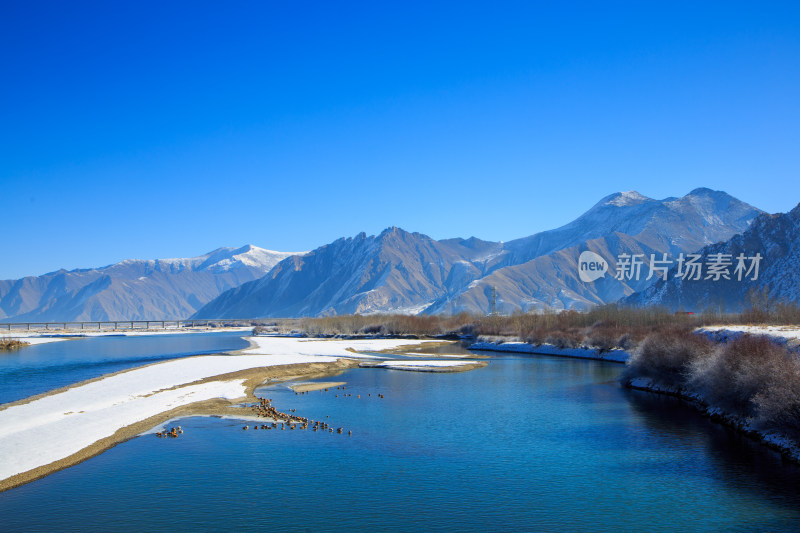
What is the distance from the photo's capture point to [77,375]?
184 feet

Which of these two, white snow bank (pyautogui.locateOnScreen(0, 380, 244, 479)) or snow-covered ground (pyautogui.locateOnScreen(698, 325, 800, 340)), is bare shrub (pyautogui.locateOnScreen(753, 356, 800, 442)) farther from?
white snow bank (pyautogui.locateOnScreen(0, 380, 244, 479))

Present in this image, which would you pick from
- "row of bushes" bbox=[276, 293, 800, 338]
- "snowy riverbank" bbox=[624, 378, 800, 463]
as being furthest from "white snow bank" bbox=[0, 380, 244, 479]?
"row of bushes" bbox=[276, 293, 800, 338]

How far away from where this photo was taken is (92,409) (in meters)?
32.8

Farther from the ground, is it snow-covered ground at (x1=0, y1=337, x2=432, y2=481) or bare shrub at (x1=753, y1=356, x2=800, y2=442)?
bare shrub at (x1=753, y1=356, x2=800, y2=442)

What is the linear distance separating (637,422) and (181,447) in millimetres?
24917

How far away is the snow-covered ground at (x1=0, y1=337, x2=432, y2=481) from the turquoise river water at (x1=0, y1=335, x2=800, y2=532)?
2.19 m

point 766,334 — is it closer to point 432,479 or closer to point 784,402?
point 784,402

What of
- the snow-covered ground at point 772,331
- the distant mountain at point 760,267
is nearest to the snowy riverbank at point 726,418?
the snow-covered ground at point 772,331

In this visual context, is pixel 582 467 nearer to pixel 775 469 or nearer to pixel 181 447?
pixel 775 469

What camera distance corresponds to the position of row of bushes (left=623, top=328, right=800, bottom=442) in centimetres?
2522

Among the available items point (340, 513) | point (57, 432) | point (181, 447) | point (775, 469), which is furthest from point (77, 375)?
point (775, 469)

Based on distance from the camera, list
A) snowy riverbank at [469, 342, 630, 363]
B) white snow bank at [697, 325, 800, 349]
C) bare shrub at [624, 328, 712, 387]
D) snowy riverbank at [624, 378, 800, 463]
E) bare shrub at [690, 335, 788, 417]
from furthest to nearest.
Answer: snowy riverbank at [469, 342, 630, 363] → bare shrub at [624, 328, 712, 387] → white snow bank at [697, 325, 800, 349] → bare shrub at [690, 335, 788, 417] → snowy riverbank at [624, 378, 800, 463]

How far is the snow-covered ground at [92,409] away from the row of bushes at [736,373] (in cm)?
3141

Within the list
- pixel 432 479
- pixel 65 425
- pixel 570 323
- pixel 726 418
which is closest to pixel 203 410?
pixel 65 425
